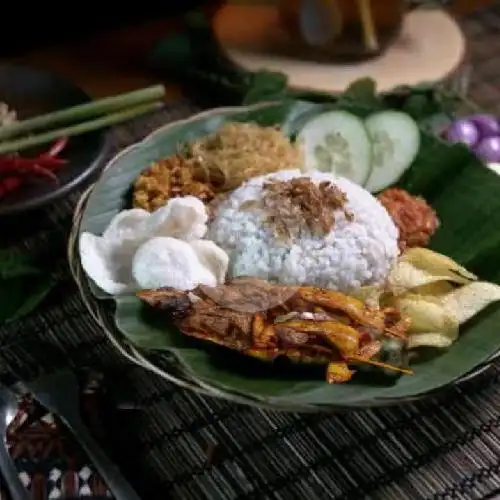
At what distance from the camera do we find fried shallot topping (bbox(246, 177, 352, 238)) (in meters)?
1.18

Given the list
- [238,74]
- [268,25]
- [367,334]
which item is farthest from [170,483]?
→ [268,25]

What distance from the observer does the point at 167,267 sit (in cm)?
110

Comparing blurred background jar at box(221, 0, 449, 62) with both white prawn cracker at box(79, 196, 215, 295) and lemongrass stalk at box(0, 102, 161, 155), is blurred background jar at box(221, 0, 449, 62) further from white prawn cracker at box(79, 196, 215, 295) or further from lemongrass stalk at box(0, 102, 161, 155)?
white prawn cracker at box(79, 196, 215, 295)

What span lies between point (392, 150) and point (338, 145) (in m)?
0.08

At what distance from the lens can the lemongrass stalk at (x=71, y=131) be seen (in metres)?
→ 1.36

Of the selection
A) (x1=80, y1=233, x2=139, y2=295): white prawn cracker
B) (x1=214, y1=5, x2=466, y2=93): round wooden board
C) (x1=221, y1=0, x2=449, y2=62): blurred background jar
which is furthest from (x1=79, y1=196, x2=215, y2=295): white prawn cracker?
(x1=221, y1=0, x2=449, y2=62): blurred background jar

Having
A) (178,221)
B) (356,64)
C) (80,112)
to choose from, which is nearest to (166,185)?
(178,221)

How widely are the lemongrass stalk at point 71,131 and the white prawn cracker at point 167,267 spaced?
0.34m

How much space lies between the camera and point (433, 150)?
53.4 inches

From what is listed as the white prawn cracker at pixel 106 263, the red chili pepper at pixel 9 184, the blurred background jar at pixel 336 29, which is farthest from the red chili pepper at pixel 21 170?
the blurred background jar at pixel 336 29

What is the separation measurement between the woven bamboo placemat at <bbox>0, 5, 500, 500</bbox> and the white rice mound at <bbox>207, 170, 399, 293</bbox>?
0.17m

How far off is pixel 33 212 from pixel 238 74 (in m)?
0.56

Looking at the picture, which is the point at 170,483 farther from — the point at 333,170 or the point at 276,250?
the point at 333,170

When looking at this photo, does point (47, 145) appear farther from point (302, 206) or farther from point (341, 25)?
point (341, 25)
